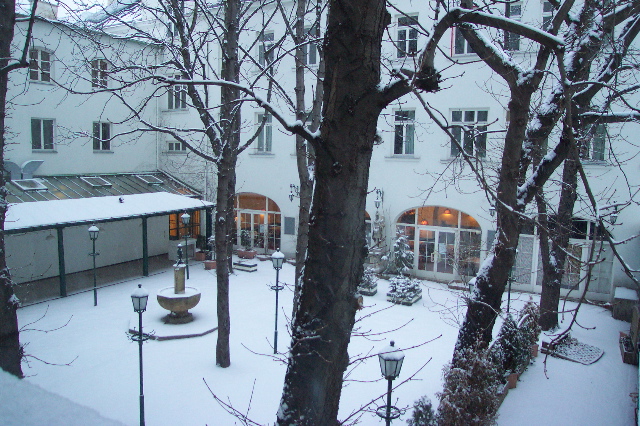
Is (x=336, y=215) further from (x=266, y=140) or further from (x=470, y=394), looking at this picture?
(x=266, y=140)

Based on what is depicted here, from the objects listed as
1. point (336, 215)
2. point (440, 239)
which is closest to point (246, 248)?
point (440, 239)

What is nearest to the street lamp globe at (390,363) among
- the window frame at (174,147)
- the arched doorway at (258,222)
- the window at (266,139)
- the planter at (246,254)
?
the planter at (246,254)

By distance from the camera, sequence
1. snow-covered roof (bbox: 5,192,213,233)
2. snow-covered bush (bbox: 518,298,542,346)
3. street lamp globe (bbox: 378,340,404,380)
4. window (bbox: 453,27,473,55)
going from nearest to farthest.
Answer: street lamp globe (bbox: 378,340,404,380) → snow-covered bush (bbox: 518,298,542,346) → snow-covered roof (bbox: 5,192,213,233) → window (bbox: 453,27,473,55)

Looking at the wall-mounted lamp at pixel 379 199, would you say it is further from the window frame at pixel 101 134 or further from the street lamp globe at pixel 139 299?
the window frame at pixel 101 134

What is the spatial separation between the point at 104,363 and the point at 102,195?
29.0 feet

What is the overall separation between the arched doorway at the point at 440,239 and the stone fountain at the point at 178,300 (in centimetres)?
748

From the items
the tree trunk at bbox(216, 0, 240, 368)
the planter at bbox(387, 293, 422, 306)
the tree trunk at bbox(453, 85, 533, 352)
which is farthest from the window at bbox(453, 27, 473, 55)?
the tree trunk at bbox(453, 85, 533, 352)

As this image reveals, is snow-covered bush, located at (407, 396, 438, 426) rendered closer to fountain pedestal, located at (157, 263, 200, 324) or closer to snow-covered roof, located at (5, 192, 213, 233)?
fountain pedestal, located at (157, 263, 200, 324)

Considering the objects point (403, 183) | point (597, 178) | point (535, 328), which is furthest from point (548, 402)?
point (403, 183)

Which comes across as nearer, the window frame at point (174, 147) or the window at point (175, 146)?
the window frame at point (174, 147)

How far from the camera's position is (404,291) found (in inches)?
549

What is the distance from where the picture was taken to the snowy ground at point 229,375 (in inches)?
297

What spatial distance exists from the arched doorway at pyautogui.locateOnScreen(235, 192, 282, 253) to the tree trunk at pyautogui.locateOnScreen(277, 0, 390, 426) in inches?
641

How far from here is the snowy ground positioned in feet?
24.8
